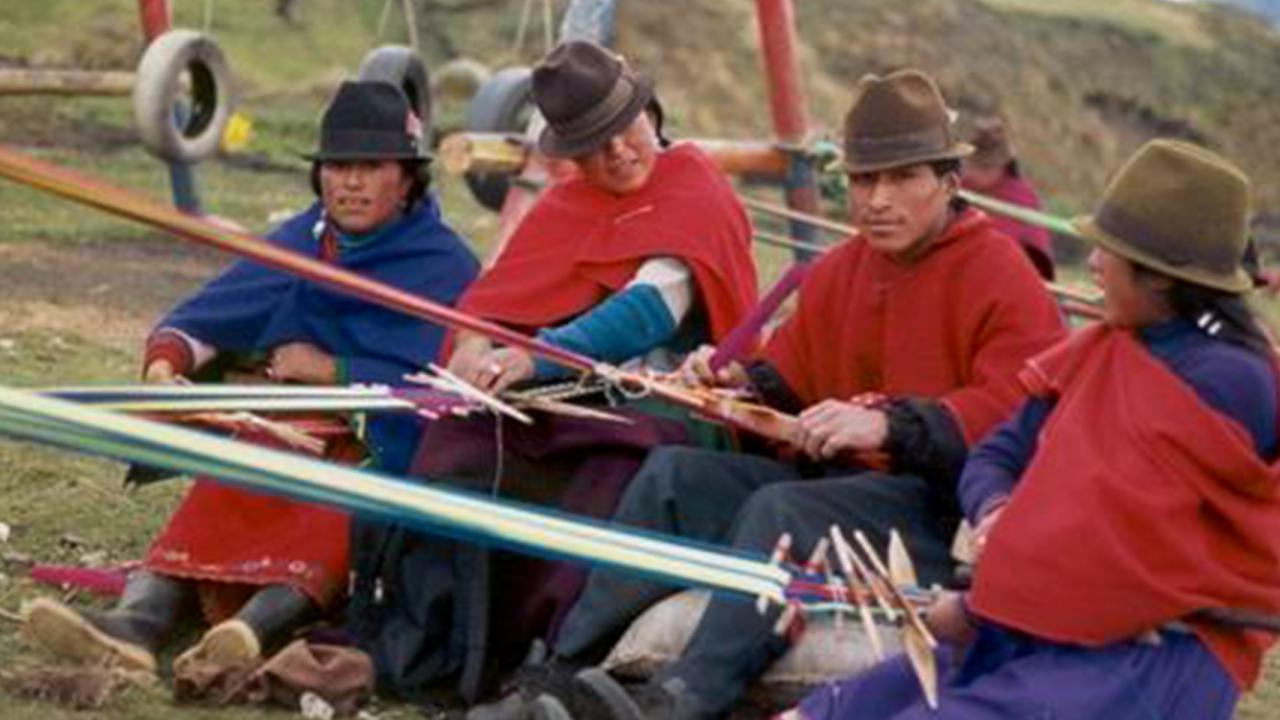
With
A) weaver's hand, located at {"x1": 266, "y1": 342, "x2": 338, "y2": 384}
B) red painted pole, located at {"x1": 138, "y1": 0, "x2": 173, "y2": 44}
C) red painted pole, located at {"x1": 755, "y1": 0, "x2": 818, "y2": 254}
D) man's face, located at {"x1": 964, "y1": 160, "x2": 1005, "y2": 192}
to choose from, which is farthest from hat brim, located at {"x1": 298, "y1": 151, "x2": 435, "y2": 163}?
red painted pole, located at {"x1": 138, "y1": 0, "x2": 173, "y2": 44}

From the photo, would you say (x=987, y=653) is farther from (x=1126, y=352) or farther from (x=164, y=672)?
(x=164, y=672)

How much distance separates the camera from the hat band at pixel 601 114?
5.68m

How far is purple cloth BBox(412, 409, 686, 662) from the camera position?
5.50 meters

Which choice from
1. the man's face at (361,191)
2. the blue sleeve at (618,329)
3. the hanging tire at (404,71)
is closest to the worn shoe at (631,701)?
the blue sleeve at (618,329)

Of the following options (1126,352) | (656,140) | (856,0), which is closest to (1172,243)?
(1126,352)

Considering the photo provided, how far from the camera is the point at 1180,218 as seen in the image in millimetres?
4402

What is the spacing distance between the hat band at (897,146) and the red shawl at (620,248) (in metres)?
0.59

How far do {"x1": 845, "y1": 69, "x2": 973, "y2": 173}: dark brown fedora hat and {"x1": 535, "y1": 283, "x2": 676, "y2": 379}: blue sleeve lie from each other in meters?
0.59

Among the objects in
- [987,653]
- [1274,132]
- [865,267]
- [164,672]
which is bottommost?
[1274,132]

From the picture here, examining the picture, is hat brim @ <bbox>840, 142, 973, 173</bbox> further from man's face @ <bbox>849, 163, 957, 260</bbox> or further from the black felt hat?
the black felt hat

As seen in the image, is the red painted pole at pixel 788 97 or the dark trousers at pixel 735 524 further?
the red painted pole at pixel 788 97

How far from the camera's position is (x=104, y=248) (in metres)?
11.9

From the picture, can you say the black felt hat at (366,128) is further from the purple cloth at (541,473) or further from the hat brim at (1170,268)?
the hat brim at (1170,268)

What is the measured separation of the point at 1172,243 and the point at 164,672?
2.14m
